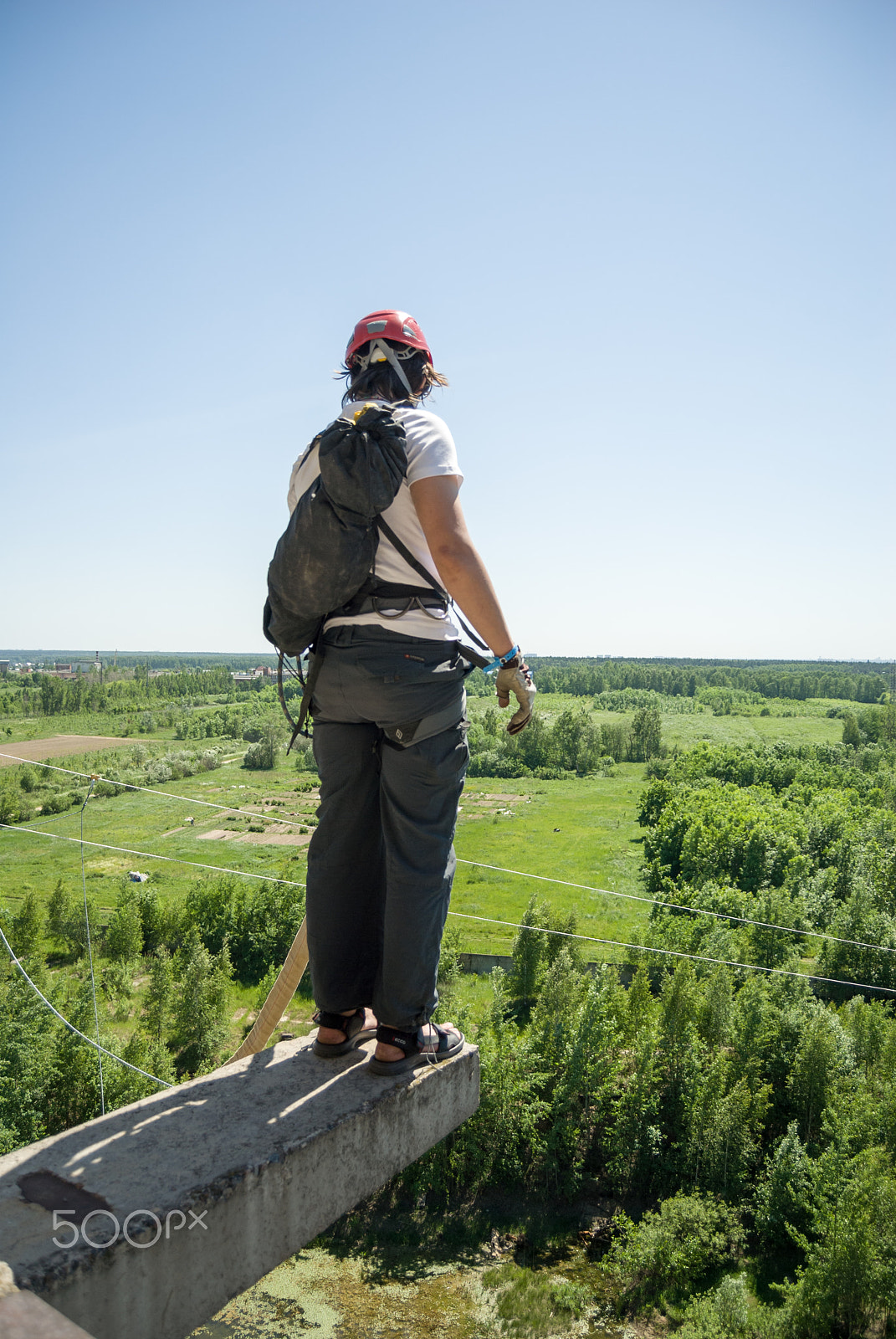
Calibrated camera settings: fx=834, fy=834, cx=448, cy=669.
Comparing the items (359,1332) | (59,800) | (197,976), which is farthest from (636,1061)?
(59,800)

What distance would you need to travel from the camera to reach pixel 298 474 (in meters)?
2.39

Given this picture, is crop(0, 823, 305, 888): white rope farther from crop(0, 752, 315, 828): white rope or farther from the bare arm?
the bare arm

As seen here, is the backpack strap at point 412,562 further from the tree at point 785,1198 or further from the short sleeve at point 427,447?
the tree at point 785,1198

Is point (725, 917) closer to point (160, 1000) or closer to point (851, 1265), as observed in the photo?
point (851, 1265)

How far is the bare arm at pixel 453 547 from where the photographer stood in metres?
2.23

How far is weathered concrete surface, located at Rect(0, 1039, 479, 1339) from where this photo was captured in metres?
1.56

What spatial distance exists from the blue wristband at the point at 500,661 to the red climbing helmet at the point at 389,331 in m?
0.98

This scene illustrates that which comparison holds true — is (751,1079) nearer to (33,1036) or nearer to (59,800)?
(33,1036)

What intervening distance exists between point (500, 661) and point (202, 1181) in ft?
4.76

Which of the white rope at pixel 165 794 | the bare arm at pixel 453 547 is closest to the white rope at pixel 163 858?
the white rope at pixel 165 794

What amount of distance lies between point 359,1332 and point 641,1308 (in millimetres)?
8157

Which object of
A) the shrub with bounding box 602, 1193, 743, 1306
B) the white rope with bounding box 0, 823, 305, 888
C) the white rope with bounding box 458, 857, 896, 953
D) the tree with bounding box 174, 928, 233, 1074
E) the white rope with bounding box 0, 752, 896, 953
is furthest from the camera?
the white rope with bounding box 0, 823, 305, 888

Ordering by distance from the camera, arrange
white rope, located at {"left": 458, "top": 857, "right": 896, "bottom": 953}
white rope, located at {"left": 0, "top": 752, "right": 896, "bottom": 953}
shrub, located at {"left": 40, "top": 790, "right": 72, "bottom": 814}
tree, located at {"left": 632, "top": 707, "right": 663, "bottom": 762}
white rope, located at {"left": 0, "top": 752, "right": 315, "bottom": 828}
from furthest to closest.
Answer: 1. tree, located at {"left": 632, "top": 707, "right": 663, "bottom": 762}
2. shrub, located at {"left": 40, "top": 790, "right": 72, "bottom": 814}
3. white rope, located at {"left": 458, "top": 857, "right": 896, "bottom": 953}
4. white rope, located at {"left": 0, "top": 752, "right": 896, "bottom": 953}
5. white rope, located at {"left": 0, "top": 752, "right": 315, "bottom": 828}

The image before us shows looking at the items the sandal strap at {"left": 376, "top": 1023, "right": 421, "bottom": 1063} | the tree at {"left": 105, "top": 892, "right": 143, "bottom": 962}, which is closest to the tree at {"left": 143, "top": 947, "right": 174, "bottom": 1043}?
the tree at {"left": 105, "top": 892, "right": 143, "bottom": 962}
